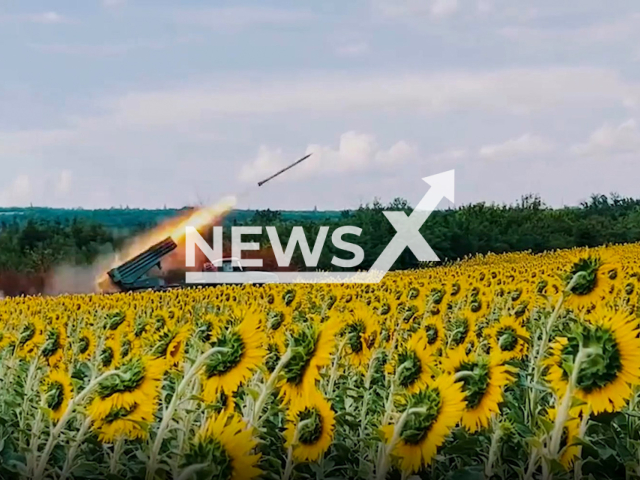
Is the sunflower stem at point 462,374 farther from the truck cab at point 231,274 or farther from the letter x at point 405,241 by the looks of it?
the letter x at point 405,241

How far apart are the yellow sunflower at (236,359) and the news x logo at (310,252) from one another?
12697 mm

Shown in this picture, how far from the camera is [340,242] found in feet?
65.9

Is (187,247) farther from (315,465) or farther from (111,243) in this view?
(315,465)

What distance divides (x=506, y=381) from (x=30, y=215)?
54.6 ft

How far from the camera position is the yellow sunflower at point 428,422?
8.11ft

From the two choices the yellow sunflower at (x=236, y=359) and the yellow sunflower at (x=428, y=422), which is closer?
the yellow sunflower at (x=428, y=422)

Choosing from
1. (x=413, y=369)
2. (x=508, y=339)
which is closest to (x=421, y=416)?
(x=413, y=369)

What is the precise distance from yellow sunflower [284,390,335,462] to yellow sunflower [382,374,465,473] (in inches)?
11.7

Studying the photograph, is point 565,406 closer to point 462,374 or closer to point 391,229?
point 462,374

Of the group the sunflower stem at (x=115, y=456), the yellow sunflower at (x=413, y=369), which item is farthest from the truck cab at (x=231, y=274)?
the sunflower stem at (x=115, y=456)

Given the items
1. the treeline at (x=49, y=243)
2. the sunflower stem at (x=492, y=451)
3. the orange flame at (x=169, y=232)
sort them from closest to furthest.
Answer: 1. the sunflower stem at (x=492, y=451)
2. the orange flame at (x=169, y=232)
3. the treeline at (x=49, y=243)

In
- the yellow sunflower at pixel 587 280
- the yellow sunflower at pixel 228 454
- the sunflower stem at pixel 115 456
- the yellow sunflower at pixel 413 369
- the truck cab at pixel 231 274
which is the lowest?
the sunflower stem at pixel 115 456

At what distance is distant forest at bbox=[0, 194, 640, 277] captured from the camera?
1756cm

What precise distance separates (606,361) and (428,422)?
437 millimetres
